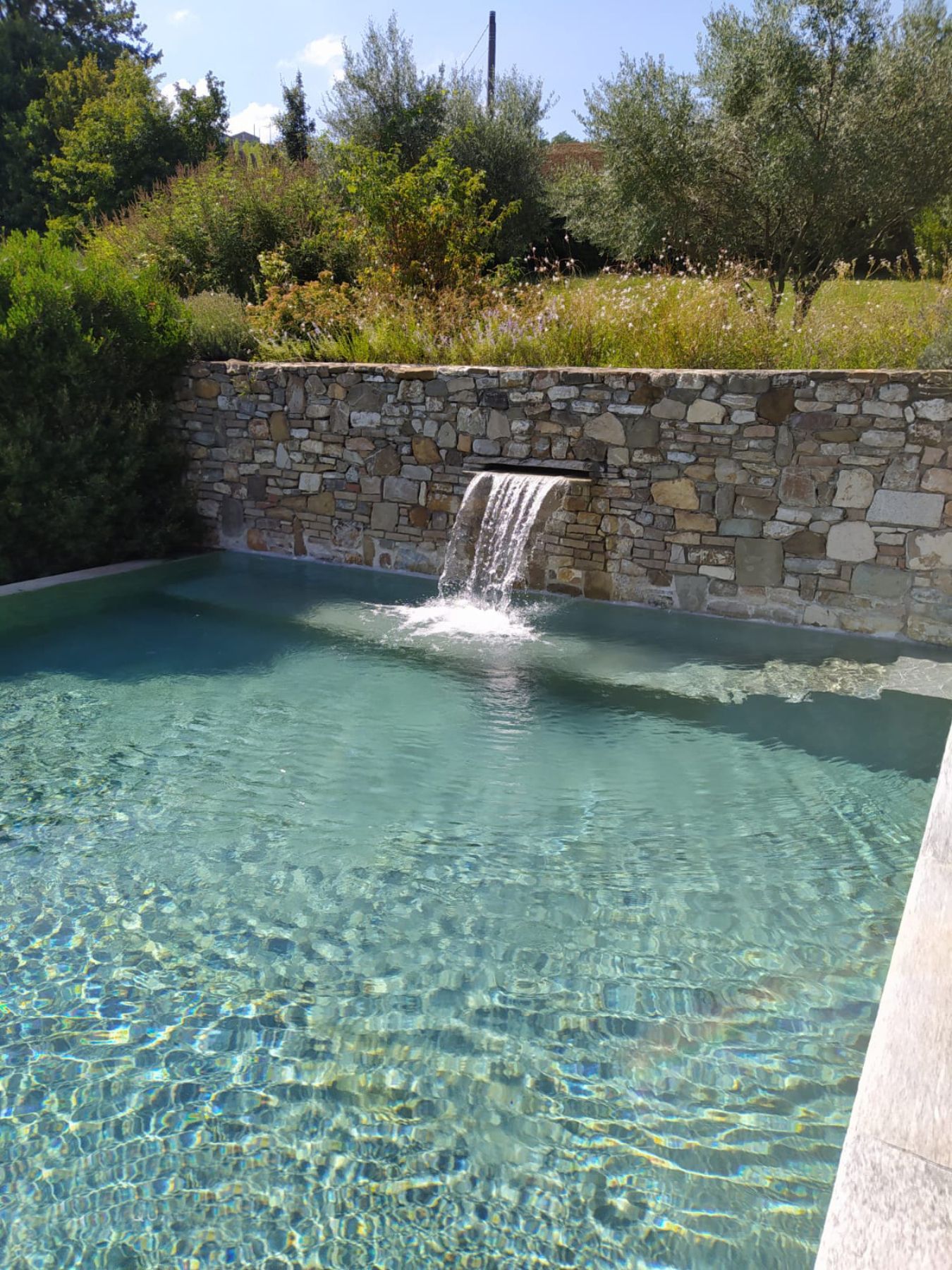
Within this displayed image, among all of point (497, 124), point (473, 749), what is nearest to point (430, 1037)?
point (473, 749)

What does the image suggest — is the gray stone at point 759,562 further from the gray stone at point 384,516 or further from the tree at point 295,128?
the tree at point 295,128

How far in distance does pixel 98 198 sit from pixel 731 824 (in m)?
18.0

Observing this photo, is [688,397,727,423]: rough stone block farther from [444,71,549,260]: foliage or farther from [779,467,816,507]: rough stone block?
[444,71,549,260]: foliage

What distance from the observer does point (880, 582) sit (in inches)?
248

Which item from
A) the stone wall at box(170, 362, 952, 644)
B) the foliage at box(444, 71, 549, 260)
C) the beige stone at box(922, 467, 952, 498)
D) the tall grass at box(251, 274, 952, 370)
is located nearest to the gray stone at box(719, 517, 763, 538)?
the stone wall at box(170, 362, 952, 644)

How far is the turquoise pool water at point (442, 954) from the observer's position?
7.32ft

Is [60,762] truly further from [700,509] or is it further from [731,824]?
[700,509]

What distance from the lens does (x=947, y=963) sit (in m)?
2.29

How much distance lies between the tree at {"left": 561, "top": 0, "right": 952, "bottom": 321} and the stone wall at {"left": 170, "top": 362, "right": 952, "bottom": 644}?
5.37 meters

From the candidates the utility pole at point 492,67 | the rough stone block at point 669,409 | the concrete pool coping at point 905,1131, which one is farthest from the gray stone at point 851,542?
the utility pole at point 492,67

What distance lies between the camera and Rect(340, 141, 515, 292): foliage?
10156 millimetres

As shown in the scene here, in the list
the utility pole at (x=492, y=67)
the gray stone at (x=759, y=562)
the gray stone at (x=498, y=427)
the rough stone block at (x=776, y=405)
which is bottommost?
the gray stone at (x=759, y=562)

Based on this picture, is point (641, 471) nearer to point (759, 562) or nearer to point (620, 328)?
point (759, 562)

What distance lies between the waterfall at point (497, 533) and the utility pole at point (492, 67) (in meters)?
13.1
